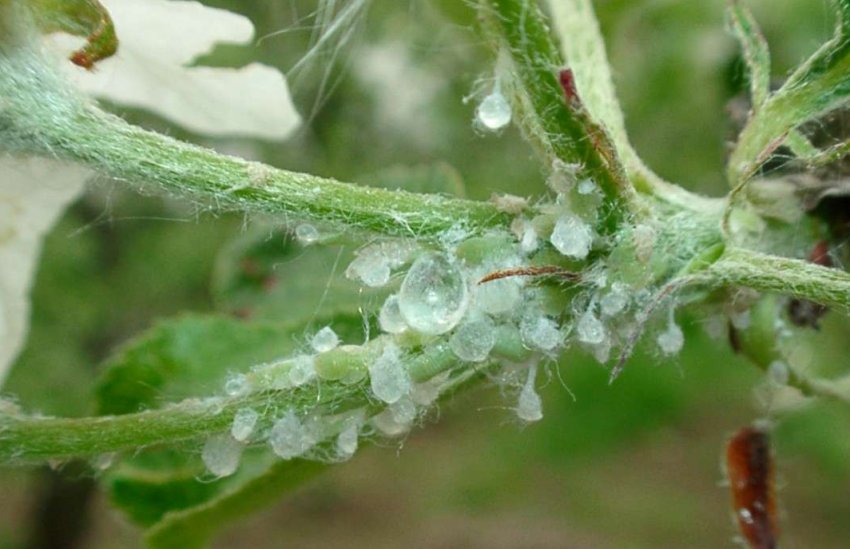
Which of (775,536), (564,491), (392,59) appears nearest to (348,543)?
(564,491)

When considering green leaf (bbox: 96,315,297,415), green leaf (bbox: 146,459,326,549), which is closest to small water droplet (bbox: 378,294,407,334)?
green leaf (bbox: 146,459,326,549)

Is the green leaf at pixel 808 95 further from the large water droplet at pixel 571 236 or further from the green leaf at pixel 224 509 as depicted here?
the green leaf at pixel 224 509

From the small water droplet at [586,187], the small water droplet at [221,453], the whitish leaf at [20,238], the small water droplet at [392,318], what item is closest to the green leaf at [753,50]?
the small water droplet at [586,187]

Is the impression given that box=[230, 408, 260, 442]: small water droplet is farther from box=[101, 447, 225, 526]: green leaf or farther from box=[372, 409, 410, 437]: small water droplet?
box=[101, 447, 225, 526]: green leaf

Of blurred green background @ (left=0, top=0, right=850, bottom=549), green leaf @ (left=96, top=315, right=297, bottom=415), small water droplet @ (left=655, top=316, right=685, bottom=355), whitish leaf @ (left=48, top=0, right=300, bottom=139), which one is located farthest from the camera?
blurred green background @ (left=0, top=0, right=850, bottom=549)

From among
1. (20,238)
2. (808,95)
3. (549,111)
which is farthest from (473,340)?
(20,238)

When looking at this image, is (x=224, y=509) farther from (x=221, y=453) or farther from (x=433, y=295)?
(x=433, y=295)
